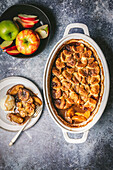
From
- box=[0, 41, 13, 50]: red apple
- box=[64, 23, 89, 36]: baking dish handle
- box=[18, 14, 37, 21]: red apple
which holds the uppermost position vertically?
box=[18, 14, 37, 21]: red apple

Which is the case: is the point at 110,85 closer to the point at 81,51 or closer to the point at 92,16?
the point at 81,51

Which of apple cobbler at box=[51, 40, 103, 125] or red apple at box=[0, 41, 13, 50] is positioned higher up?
red apple at box=[0, 41, 13, 50]

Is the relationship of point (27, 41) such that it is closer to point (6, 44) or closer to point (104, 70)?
point (6, 44)

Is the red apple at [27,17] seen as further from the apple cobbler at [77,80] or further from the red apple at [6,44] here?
the apple cobbler at [77,80]

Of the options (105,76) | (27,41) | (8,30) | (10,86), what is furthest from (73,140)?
(8,30)

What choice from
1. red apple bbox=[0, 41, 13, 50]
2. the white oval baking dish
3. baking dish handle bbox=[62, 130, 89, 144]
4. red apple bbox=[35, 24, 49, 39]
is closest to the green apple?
red apple bbox=[0, 41, 13, 50]

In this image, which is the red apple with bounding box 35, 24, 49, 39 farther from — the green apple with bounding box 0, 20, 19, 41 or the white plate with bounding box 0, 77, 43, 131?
the white plate with bounding box 0, 77, 43, 131
